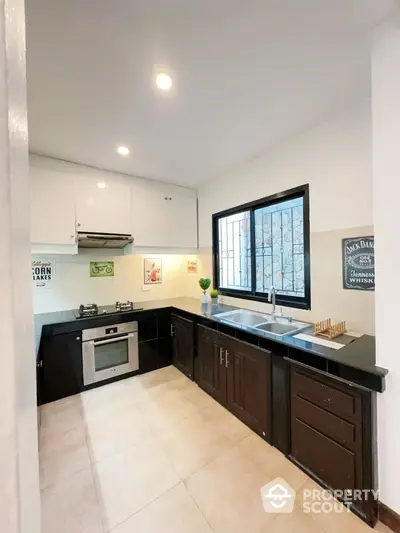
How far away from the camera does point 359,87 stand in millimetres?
1591

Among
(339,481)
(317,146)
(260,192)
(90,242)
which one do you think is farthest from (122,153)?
(339,481)

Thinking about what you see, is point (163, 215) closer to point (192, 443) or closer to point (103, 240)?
point (103, 240)

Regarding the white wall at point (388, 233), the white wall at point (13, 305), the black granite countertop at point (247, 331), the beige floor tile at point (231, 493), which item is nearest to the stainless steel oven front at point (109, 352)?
the black granite countertop at point (247, 331)

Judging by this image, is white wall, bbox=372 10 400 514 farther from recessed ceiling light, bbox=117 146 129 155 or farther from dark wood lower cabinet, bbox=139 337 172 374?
dark wood lower cabinet, bbox=139 337 172 374

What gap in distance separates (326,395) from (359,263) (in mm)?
964

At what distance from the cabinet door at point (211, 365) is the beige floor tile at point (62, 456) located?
3.86 ft

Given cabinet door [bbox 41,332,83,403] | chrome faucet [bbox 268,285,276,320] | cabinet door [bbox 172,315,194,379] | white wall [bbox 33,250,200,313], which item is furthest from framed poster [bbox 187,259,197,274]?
cabinet door [bbox 41,332,83,403]

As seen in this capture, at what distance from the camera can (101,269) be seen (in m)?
3.15

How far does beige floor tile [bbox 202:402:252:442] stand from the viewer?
1.96 metres

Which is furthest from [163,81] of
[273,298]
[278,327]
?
[278,327]

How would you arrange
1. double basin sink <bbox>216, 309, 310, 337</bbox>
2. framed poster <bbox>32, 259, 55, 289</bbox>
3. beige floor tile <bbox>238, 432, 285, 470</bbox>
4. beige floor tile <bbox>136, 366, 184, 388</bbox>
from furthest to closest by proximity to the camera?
beige floor tile <bbox>136, 366, 184, 388</bbox>
framed poster <bbox>32, 259, 55, 289</bbox>
double basin sink <bbox>216, 309, 310, 337</bbox>
beige floor tile <bbox>238, 432, 285, 470</bbox>

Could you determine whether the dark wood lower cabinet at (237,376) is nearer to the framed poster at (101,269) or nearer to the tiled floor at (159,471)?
the tiled floor at (159,471)

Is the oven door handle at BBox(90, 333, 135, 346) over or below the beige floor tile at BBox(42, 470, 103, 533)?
over

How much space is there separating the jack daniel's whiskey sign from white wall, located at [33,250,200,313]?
2.20m
